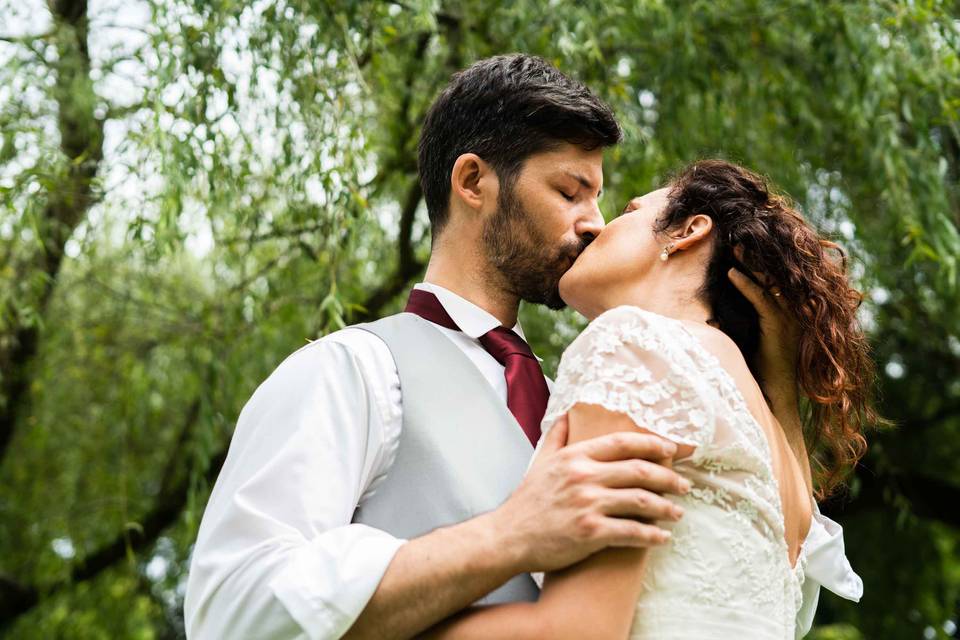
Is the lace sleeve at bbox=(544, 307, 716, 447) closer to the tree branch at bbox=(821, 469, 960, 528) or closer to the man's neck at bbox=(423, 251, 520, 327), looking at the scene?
the man's neck at bbox=(423, 251, 520, 327)

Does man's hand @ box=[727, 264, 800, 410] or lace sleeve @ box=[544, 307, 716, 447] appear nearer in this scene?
lace sleeve @ box=[544, 307, 716, 447]

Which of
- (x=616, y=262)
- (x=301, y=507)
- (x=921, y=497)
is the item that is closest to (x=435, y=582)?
(x=301, y=507)

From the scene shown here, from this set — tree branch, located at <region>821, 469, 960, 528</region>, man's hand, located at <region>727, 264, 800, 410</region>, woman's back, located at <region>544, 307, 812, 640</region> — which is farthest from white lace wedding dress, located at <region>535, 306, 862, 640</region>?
tree branch, located at <region>821, 469, 960, 528</region>

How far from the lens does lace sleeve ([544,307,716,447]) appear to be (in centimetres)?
146

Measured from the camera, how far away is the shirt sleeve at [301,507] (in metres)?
1.40

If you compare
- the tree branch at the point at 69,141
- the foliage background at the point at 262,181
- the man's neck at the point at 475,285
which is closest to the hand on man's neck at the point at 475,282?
the man's neck at the point at 475,285

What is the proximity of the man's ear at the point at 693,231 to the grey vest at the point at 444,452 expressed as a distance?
41cm

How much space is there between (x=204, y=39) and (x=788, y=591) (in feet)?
7.73

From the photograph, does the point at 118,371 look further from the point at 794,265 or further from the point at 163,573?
the point at 794,265

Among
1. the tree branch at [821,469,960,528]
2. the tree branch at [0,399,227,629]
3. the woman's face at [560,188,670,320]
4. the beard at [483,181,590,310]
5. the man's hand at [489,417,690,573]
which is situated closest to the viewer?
the man's hand at [489,417,690,573]

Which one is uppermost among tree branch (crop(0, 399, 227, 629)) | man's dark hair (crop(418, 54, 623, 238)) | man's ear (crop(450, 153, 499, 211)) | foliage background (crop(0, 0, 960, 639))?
man's dark hair (crop(418, 54, 623, 238))

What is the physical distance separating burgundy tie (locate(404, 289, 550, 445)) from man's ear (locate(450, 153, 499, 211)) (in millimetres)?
211

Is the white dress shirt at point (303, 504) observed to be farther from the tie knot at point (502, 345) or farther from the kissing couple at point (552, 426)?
the tie knot at point (502, 345)

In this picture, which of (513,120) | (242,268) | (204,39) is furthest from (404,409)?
(242,268)
